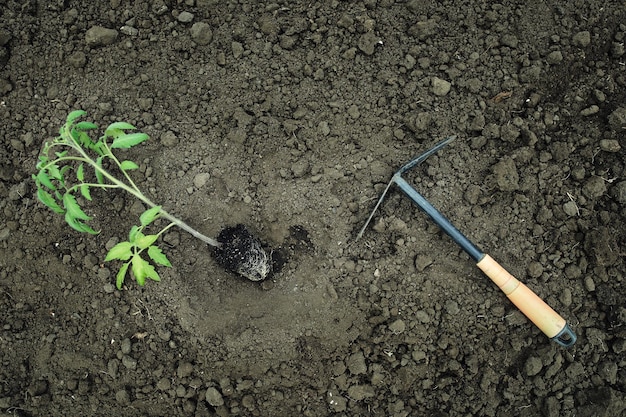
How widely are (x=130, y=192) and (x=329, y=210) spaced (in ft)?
2.62

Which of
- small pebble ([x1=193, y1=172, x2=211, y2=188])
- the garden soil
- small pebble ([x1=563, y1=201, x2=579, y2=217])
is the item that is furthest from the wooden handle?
small pebble ([x1=193, y1=172, x2=211, y2=188])

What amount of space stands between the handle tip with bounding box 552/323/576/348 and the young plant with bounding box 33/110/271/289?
1.17 meters

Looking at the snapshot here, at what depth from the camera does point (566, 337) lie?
223 centimetres

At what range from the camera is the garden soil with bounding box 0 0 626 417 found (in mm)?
2234

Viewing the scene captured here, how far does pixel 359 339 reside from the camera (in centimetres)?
226

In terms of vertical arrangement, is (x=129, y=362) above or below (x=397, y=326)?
below

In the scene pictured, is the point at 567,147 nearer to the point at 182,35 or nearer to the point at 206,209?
the point at 206,209

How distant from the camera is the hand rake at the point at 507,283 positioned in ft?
6.92

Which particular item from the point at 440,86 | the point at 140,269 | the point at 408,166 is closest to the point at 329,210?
the point at 408,166

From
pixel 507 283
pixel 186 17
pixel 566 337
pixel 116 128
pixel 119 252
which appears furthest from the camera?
pixel 186 17

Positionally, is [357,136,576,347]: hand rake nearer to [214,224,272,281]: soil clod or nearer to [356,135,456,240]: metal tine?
[356,135,456,240]: metal tine

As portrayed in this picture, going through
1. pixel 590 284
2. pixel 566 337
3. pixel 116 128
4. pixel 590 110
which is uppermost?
pixel 116 128

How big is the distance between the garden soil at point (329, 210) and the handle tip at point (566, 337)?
0.13ft

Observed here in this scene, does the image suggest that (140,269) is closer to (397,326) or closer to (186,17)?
(397,326)
